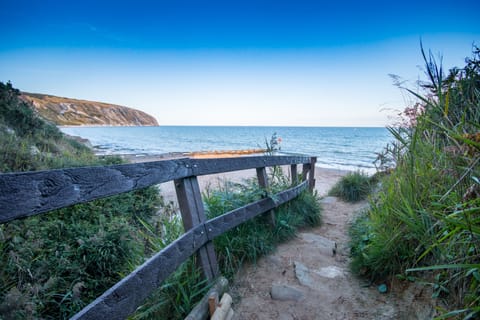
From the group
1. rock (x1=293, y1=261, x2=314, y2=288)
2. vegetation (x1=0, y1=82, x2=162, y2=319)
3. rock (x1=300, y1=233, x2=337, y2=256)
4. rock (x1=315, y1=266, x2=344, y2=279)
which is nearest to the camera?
→ vegetation (x1=0, y1=82, x2=162, y2=319)

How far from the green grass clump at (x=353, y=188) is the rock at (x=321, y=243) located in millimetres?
3373

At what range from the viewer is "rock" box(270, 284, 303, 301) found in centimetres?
227

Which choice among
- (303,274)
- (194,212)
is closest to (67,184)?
(194,212)

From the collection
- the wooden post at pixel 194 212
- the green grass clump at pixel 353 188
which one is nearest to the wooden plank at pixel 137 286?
the wooden post at pixel 194 212

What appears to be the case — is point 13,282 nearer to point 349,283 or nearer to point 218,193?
point 218,193

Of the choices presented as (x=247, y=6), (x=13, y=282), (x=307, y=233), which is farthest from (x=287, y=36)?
(x=13, y=282)

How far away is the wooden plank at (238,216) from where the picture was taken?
89.5 inches

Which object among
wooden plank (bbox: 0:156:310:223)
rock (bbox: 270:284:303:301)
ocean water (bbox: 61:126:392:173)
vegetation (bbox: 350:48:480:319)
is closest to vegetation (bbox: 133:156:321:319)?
rock (bbox: 270:284:303:301)

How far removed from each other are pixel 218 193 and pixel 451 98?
287 cm

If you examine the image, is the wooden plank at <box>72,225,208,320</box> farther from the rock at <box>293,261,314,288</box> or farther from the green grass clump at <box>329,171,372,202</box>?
the green grass clump at <box>329,171,372,202</box>

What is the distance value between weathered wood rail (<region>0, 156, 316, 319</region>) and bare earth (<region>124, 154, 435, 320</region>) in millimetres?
488

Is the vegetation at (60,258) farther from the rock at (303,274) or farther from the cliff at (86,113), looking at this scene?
the cliff at (86,113)

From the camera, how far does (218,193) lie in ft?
11.1

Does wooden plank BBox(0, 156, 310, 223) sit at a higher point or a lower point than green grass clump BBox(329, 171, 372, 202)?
higher
